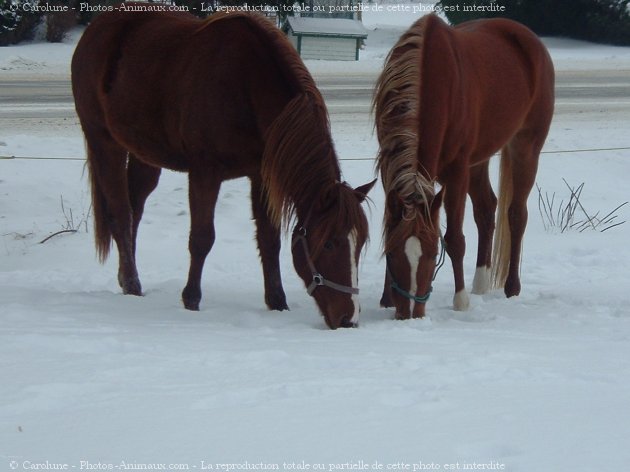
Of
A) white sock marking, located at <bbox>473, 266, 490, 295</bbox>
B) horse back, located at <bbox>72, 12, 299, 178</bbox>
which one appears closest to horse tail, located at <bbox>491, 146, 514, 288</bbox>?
white sock marking, located at <bbox>473, 266, 490, 295</bbox>

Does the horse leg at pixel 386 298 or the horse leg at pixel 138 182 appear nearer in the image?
the horse leg at pixel 386 298

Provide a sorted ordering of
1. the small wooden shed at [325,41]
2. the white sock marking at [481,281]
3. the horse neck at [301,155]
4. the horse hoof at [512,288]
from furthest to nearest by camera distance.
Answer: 1. the small wooden shed at [325,41]
2. the white sock marking at [481,281]
3. the horse hoof at [512,288]
4. the horse neck at [301,155]

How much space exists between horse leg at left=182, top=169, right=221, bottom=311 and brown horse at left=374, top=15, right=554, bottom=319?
1069 mm

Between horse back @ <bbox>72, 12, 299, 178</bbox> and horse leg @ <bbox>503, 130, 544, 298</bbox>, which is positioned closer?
horse back @ <bbox>72, 12, 299, 178</bbox>

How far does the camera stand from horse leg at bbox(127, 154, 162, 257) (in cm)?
650

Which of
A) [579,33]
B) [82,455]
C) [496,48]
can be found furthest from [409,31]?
[579,33]

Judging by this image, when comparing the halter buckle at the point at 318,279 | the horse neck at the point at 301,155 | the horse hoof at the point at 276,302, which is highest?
the horse neck at the point at 301,155

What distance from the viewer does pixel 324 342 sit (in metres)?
4.18

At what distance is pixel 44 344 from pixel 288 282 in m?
3.07

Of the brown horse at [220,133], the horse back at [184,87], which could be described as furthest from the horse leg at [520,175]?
the horse back at [184,87]

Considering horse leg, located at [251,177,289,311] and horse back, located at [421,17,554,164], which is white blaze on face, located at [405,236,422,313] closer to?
horse back, located at [421,17,554,164]

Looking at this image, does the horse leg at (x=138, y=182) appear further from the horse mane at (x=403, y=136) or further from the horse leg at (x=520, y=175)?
the horse leg at (x=520, y=175)

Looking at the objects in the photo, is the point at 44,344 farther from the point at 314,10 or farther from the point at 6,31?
the point at 314,10

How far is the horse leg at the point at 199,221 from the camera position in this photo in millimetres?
5227
